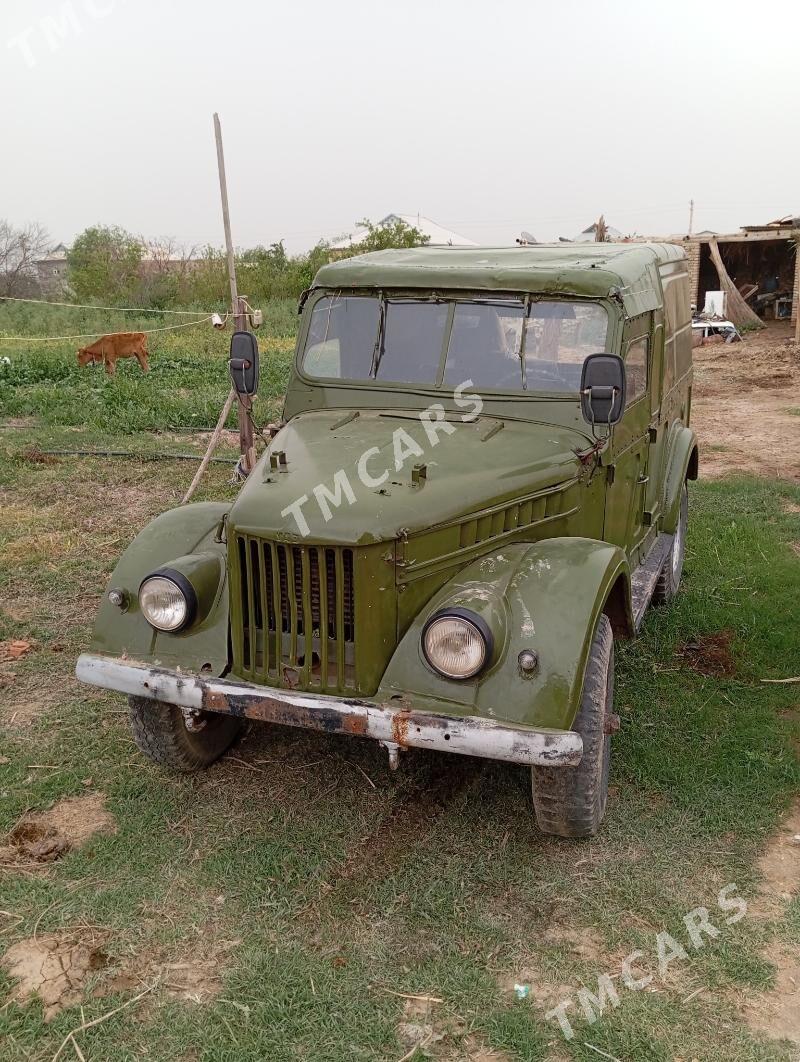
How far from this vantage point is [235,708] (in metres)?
3.40

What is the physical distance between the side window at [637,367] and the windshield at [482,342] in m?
0.32

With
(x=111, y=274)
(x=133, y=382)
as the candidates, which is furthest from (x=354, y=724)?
(x=111, y=274)

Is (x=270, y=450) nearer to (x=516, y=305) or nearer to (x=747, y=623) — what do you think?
(x=516, y=305)

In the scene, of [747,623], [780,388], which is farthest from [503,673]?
[780,388]

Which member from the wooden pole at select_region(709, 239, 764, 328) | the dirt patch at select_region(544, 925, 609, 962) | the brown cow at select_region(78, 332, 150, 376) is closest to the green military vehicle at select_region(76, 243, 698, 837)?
the dirt patch at select_region(544, 925, 609, 962)

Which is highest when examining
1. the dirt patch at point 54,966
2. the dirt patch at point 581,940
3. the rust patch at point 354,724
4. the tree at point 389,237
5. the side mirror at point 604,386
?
the tree at point 389,237

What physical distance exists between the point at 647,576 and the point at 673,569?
955 mm

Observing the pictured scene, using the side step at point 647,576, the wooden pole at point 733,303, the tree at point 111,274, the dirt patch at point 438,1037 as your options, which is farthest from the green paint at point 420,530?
the tree at point 111,274

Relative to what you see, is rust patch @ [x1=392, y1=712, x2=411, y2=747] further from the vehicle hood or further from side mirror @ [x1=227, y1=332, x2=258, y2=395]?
side mirror @ [x1=227, y1=332, x2=258, y2=395]

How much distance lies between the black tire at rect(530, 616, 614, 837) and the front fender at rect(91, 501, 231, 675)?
1274mm

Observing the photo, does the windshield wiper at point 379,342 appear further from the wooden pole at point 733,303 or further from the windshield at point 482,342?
the wooden pole at point 733,303

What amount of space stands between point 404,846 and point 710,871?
1.13 m

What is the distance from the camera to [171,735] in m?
3.92

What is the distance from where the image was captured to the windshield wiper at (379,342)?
4.46 m
